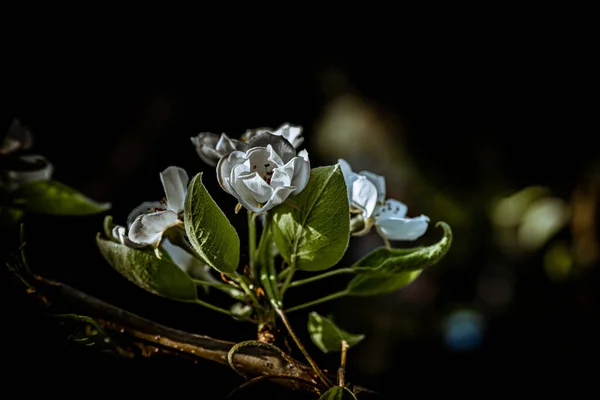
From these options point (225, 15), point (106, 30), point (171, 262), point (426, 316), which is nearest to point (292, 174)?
point (171, 262)

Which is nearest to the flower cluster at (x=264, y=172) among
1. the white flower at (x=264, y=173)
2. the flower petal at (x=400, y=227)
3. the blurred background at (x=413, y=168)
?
the white flower at (x=264, y=173)

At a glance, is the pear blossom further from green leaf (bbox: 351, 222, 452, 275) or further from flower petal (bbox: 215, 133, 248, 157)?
green leaf (bbox: 351, 222, 452, 275)

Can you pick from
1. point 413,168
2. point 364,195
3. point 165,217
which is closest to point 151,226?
point 165,217

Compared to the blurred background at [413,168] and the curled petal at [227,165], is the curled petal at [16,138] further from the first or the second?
the blurred background at [413,168]

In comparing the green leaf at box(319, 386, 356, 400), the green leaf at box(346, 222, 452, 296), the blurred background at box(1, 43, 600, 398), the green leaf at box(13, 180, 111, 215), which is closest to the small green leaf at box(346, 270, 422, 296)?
the green leaf at box(346, 222, 452, 296)

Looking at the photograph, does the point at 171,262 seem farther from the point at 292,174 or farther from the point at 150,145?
the point at 150,145

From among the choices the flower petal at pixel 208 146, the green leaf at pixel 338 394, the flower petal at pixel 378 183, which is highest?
the flower petal at pixel 378 183

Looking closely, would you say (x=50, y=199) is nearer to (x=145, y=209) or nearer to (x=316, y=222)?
(x=145, y=209)
